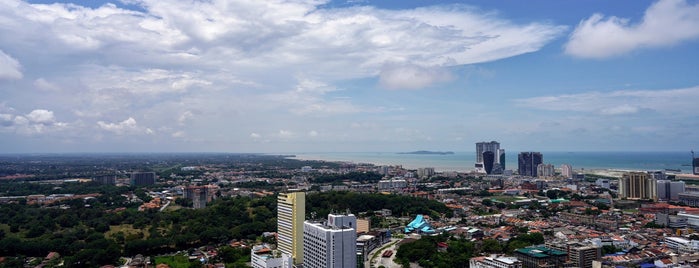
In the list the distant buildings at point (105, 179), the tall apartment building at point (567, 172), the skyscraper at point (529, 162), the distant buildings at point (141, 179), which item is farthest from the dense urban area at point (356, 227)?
the skyscraper at point (529, 162)

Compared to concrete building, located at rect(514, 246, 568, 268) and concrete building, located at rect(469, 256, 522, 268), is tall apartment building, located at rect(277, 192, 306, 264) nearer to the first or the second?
concrete building, located at rect(469, 256, 522, 268)

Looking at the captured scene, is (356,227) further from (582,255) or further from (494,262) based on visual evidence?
(582,255)

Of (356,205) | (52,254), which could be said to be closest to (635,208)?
(356,205)

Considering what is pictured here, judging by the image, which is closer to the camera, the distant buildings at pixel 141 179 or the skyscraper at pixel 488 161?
the distant buildings at pixel 141 179

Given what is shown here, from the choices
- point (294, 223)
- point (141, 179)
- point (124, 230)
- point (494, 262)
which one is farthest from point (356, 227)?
point (141, 179)

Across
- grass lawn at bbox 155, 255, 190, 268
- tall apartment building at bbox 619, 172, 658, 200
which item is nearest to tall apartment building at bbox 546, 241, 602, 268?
grass lawn at bbox 155, 255, 190, 268

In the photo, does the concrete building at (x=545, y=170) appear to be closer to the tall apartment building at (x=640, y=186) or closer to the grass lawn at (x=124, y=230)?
the tall apartment building at (x=640, y=186)
